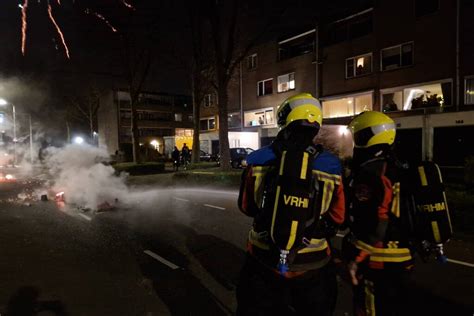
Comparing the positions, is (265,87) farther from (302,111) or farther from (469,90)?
(302,111)

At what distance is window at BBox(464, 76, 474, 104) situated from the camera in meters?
18.2

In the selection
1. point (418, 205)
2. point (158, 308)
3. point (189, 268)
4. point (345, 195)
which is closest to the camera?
point (418, 205)

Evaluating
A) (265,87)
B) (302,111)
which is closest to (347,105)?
(265,87)

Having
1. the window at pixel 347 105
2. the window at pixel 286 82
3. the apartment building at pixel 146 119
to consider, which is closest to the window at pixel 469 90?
the window at pixel 347 105

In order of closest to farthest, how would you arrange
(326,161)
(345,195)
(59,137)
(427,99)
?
(326,161)
(345,195)
(427,99)
(59,137)

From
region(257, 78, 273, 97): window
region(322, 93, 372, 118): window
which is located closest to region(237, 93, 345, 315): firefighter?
region(322, 93, 372, 118): window

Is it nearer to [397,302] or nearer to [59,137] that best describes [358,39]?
[397,302]

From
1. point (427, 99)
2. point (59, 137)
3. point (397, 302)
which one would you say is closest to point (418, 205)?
point (397, 302)

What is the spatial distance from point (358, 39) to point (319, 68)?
12.3 feet

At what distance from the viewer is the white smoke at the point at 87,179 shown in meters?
11.5

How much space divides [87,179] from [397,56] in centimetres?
2053

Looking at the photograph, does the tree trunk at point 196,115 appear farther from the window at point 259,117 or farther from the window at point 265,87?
the window at point 265,87

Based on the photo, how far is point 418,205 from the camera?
2.27 metres

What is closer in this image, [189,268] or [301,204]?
[301,204]
